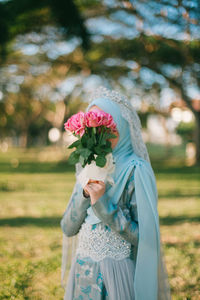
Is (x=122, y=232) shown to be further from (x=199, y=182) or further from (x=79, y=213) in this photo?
(x=199, y=182)

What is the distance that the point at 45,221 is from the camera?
702 cm

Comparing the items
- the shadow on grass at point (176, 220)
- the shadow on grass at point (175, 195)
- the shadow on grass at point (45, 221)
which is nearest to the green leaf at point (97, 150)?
the shadow on grass at point (45, 221)

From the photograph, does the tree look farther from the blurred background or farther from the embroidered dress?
the embroidered dress

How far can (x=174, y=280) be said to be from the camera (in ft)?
13.5

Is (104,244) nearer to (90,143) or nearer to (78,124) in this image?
(90,143)

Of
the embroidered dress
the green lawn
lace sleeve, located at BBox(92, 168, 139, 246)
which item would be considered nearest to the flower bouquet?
lace sleeve, located at BBox(92, 168, 139, 246)

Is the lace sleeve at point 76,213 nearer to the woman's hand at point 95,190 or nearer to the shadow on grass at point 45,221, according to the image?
the woman's hand at point 95,190

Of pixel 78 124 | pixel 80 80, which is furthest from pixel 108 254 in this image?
pixel 80 80

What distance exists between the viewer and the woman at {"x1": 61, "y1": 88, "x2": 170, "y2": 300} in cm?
191

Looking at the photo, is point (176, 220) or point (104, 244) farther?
point (176, 220)

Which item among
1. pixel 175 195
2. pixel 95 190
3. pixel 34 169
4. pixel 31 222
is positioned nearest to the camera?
pixel 95 190

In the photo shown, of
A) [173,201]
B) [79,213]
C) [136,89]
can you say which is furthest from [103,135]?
[136,89]

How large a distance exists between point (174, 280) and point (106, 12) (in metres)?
10.7

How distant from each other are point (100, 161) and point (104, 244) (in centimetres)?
63
